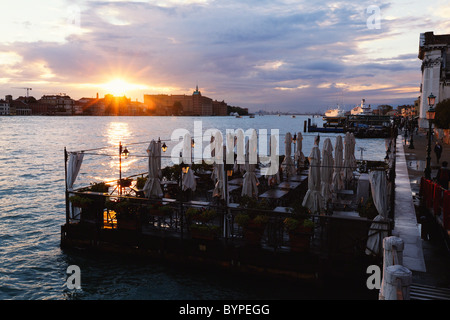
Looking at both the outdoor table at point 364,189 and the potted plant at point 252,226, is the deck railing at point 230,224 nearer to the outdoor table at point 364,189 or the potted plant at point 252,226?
the potted plant at point 252,226

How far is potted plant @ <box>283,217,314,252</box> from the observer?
37.7ft

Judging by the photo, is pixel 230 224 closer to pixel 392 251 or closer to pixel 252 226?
pixel 252 226

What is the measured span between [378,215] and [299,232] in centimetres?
246

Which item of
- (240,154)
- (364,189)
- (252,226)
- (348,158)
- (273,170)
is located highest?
(240,154)

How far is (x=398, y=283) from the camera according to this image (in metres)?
5.58

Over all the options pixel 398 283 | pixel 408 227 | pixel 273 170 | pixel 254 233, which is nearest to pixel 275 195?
pixel 273 170

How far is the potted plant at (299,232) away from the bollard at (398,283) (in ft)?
18.7

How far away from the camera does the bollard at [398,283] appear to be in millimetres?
5562

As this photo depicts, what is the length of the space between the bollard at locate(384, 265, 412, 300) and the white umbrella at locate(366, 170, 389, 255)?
5.28m

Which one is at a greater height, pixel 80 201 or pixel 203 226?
pixel 80 201

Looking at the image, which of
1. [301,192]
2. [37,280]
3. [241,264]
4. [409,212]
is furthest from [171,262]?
[409,212]

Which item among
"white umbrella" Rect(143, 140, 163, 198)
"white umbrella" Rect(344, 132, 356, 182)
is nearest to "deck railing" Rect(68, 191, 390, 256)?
"white umbrella" Rect(143, 140, 163, 198)
